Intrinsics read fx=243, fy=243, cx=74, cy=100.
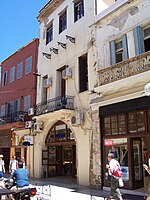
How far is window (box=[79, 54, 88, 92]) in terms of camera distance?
543 inches

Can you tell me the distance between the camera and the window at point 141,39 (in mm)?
10570

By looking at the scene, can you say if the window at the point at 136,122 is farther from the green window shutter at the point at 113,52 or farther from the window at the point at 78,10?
the window at the point at 78,10

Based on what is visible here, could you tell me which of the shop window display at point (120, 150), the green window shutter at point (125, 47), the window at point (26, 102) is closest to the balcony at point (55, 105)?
the window at point (26, 102)

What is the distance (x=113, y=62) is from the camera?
39.0 feet

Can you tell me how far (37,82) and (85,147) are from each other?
294 inches

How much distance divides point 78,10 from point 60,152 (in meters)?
9.66

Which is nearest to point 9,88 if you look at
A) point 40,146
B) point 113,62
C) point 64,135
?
point 40,146

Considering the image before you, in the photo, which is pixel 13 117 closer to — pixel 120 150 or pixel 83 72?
pixel 83 72

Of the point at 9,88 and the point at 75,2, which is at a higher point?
the point at 75,2

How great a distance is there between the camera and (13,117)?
63.9 ft

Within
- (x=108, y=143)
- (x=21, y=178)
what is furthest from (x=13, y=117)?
(x=21, y=178)

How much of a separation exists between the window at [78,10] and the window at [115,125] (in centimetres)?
698

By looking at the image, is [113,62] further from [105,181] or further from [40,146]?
[40,146]

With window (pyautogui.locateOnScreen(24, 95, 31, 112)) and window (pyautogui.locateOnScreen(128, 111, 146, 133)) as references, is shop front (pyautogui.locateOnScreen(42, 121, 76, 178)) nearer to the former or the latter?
window (pyautogui.locateOnScreen(24, 95, 31, 112))
